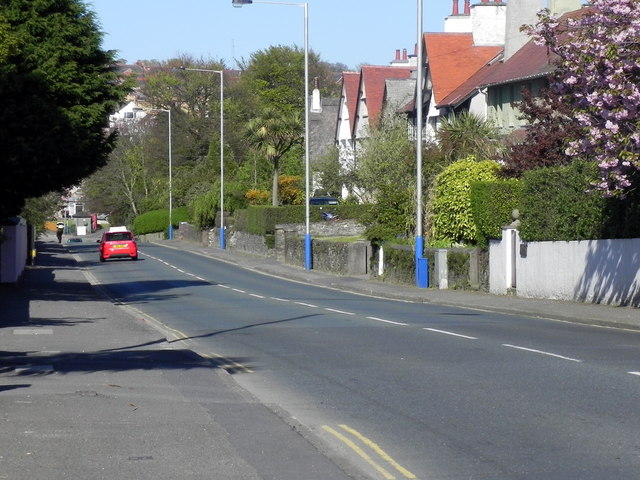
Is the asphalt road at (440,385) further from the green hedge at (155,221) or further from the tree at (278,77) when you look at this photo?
the tree at (278,77)

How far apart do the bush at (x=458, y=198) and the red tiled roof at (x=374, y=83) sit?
33501mm

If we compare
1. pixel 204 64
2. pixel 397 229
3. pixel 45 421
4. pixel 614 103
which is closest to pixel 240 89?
pixel 204 64

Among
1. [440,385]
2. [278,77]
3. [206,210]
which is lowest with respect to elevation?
[440,385]

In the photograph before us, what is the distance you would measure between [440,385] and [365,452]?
3664 mm

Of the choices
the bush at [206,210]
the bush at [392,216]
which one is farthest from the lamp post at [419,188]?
the bush at [206,210]

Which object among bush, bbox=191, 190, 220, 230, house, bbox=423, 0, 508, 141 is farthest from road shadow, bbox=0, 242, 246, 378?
bush, bbox=191, 190, 220, 230

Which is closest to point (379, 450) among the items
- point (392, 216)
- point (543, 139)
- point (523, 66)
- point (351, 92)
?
point (543, 139)

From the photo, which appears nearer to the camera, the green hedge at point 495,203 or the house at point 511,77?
the green hedge at point 495,203

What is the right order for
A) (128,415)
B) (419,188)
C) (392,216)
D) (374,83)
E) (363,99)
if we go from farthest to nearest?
(363,99) < (374,83) < (392,216) < (419,188) < (128,415)

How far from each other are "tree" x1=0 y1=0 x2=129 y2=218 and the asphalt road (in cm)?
598

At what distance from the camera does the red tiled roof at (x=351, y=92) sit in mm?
75438

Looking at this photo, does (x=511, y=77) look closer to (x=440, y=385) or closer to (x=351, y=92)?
(x=351, y=92)

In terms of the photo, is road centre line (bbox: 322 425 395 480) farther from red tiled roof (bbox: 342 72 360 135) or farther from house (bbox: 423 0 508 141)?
red tiled roof (bbox: 342 72 360 135)

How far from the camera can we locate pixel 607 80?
17.9 metres
